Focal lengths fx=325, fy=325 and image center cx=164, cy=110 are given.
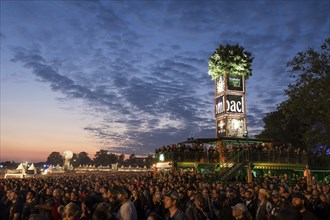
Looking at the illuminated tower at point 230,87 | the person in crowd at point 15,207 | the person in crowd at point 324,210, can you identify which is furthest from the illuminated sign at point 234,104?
the person in crowd at point 15,207

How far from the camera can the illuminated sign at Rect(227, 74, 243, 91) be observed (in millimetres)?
49719

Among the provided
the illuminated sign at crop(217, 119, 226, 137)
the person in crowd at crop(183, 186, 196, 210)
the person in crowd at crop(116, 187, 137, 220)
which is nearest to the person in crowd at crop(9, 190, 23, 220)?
the person in crowd at crop(116, 187, 137, 220)

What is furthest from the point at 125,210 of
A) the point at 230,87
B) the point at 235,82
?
the point at 235,82

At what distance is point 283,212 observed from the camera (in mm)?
3918

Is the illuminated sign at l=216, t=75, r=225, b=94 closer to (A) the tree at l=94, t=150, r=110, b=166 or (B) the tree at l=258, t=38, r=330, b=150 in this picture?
(B) the tree at l=258, t=38, r=330, b=150

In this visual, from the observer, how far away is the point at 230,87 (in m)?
49.6

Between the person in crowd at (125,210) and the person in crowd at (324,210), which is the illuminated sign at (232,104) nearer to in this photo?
the person in crowd at (324,210)

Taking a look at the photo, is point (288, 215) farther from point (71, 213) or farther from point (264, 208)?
point (264, 208)

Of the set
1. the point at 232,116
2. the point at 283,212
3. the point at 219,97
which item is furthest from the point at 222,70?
the point at 283,212

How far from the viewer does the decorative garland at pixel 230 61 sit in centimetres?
5150

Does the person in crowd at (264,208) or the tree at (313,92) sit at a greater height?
the tree at (313,92)

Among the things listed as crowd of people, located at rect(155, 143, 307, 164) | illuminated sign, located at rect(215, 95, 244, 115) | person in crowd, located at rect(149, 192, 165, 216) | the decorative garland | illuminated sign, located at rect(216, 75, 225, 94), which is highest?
the decorative garland

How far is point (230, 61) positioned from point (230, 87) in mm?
4874

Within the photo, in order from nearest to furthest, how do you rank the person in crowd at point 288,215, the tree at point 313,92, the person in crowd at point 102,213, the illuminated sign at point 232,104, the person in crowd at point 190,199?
the person in crowd at point 288,215 < the person in crowd at point 102,213 < the person in crowd at point 190,199 < the tree at point 313,92 < the illuminated sign at point 232,104
